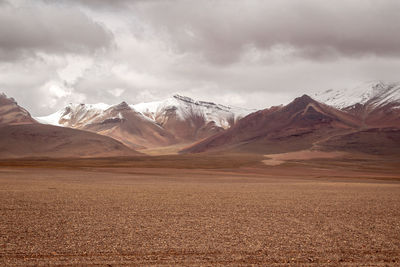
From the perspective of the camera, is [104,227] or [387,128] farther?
[387,128]

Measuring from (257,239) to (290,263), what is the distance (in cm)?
332

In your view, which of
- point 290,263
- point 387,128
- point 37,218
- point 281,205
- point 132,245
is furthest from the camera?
point 387,128

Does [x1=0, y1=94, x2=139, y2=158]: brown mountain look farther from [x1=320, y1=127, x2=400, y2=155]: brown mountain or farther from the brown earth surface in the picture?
the brown earth surface

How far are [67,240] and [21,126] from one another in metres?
188

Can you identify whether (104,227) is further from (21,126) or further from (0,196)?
(21,126)

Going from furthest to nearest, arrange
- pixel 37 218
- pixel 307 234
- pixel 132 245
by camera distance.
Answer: pixel 37 218, pixel 307 234, pixel 132 245

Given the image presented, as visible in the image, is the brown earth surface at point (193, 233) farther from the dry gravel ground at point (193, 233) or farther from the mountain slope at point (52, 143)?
the mountain slope at point (52, 143)

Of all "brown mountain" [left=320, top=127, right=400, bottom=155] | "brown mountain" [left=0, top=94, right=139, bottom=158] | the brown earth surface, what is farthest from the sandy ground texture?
the brown earth surface

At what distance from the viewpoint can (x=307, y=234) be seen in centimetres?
1742

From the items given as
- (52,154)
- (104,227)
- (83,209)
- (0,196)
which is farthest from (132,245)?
(52,154)

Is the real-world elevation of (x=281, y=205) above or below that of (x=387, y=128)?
below

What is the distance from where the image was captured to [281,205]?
2678 centimetres

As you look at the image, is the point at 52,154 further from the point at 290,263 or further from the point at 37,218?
the point at 290,263

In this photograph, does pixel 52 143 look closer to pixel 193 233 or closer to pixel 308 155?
pixel 308 155
